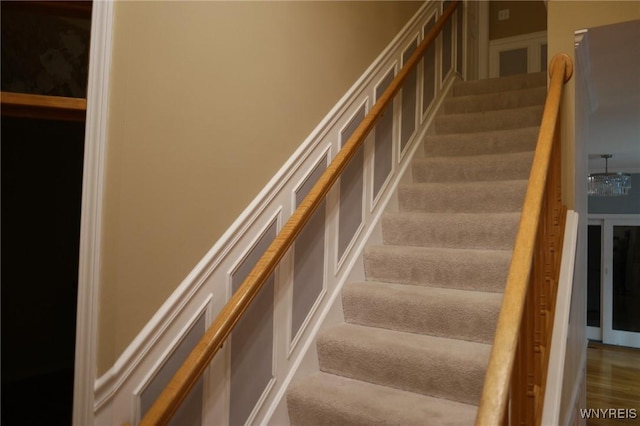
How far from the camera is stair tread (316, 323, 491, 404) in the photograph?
169cm

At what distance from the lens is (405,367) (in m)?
1.80

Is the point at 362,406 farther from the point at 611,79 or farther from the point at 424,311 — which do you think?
the point at 611,79

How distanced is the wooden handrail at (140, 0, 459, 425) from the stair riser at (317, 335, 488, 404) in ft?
1.89

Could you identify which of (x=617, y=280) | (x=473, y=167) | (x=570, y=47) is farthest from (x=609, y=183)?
(x=570, y=47)

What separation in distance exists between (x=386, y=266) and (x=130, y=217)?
55.9 inches

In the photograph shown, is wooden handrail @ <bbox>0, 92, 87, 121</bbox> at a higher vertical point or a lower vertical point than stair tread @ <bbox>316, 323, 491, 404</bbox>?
higher

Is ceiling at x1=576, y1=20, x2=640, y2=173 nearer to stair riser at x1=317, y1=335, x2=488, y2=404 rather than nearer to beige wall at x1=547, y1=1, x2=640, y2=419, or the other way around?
beige wall at x1=547, y1=1, x2=640, y2=419

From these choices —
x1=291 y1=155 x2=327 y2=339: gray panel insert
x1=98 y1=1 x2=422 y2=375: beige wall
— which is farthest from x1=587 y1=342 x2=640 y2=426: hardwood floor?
x1=98 y1=1 x2=422 y2=375: beige wall

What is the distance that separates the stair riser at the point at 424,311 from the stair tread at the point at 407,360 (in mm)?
39

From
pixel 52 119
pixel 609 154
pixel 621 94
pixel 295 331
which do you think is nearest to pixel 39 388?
pixel 52 119

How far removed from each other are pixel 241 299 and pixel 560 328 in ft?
4.17

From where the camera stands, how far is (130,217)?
1.34 metres

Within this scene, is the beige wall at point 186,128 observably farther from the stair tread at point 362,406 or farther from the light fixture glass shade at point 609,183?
the light fixture glass shade at point 609,183

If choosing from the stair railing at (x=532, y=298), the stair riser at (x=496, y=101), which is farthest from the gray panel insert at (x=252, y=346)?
the stair riser at (x=496, y=101)
